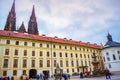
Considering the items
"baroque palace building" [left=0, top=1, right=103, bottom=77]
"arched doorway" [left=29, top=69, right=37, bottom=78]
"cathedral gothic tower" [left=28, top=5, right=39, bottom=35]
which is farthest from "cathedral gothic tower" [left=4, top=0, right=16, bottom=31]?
"arched doorway" [left=29, top=69, right=37, bottom=78]

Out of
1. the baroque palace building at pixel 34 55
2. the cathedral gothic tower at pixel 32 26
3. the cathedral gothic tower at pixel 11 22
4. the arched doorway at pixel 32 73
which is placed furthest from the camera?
the cathedral gothic tower at pixel 32 26

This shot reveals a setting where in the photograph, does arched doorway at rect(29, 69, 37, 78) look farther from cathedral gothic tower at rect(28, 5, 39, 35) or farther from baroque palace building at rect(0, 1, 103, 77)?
cathedral gothic tower at rect(28, 5, 39, 35)

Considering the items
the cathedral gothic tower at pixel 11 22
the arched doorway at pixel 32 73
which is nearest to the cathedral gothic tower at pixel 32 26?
the cathedral gothic tower at pixel 11 22

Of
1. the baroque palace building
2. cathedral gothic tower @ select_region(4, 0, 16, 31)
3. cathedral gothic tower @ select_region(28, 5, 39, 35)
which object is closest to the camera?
the baroque palace building

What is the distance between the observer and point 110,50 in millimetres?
51562

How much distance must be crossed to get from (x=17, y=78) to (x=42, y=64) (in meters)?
7.94

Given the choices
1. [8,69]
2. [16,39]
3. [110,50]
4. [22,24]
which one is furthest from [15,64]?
[22,24]

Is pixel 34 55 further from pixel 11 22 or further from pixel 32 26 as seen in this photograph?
pixel 11 22

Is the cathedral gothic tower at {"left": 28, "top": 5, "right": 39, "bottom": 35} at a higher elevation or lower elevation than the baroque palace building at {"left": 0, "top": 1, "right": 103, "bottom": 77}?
higher

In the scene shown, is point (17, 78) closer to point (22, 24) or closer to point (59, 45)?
point (59, 45)

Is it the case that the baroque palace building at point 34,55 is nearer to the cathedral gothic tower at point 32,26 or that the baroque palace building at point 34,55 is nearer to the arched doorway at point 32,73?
the arched doorway at point 32,73

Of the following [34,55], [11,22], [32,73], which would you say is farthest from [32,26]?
[32,73]

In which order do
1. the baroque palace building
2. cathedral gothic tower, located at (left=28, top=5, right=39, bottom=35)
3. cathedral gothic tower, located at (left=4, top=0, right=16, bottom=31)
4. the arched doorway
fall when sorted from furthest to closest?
cathedral gothic tower, located at (left=28, top=5, right=39, bottom=35)
cathedral gothic tower, located at (left=4, top=0, right=16, bottom=31)
the arched doorway
the baroque palace building

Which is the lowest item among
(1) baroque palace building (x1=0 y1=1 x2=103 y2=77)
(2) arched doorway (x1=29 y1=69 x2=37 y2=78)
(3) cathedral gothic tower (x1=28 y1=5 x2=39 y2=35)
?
(2) arched doorway (x1=29 y1=69 x2=37 y2=78)
